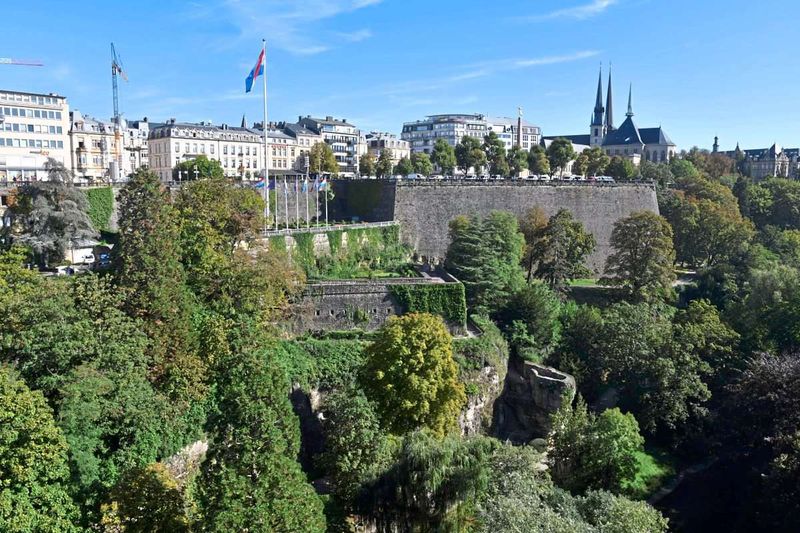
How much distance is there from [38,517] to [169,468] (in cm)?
536

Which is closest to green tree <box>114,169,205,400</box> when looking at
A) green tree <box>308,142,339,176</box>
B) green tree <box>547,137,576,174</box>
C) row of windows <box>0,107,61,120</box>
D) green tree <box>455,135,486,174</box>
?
row of windows <box>0,107,61,120</box>

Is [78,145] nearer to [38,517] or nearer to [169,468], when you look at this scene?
[169,468]

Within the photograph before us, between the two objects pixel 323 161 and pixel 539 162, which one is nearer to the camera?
pixel 539 162

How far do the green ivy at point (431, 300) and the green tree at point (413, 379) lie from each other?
23.4ft

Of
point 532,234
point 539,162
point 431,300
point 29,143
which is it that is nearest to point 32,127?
point 29,143

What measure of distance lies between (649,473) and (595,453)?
15.4 ft

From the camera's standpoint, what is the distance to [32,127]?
53844 millimetres

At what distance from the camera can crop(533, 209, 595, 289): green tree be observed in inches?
1622

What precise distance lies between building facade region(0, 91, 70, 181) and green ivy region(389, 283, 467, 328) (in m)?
31.7

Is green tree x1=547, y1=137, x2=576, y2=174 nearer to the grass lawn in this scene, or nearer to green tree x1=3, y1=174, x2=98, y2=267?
the grass lawn

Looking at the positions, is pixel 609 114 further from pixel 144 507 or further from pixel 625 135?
pixel 144 507

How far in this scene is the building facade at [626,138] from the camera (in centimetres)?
10906

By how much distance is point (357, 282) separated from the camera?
3111cm

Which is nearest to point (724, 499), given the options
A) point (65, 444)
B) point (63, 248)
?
point (65, 444)
